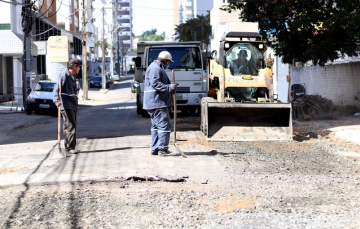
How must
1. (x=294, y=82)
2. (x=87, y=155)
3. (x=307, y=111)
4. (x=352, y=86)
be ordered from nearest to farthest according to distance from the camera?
1. (x=87, y=155)
2. (x=307, y=111)
3. (x=352, y=86)
4. (x=294, y=82)

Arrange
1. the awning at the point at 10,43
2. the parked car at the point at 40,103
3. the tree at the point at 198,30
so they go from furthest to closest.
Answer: the tree at the point at 198,30 < the awning at the point at 10,43 < the parked car at the point at 40,103

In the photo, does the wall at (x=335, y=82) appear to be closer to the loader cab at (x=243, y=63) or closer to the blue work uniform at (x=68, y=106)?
the loader cab at (x=243, y=63)

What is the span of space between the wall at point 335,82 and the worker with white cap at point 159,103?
13813mm

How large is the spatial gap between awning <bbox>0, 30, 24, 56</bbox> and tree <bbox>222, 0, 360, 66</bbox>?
14583 millimetres

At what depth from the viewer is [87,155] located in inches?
411

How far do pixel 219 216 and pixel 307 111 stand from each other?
47.8 feet

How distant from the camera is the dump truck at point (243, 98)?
42.5 ft

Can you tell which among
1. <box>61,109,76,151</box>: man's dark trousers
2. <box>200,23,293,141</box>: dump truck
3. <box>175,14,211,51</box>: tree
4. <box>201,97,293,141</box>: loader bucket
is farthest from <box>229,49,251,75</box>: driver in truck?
<box>175,14,211,51</box>: tree

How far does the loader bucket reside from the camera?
1289 cm

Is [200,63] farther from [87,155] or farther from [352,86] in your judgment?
[87,155]

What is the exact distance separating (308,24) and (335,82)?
521cm

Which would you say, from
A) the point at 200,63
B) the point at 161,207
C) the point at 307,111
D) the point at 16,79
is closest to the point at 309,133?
the point at 307,111

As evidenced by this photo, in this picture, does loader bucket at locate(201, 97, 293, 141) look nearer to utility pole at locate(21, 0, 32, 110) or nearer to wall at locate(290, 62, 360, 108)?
wall at locate(290, 62, 360, 108)

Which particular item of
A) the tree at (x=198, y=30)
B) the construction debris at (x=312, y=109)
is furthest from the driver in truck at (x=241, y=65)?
the tree at (x=198, y=30)
